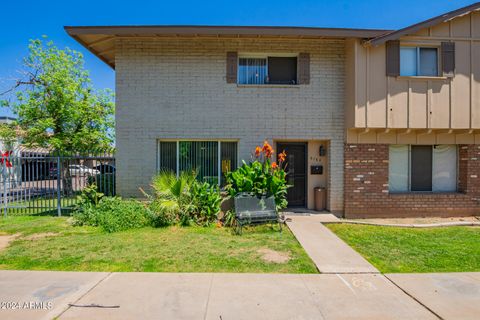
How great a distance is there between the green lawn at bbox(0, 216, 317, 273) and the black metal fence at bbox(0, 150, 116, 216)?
188 centimetres

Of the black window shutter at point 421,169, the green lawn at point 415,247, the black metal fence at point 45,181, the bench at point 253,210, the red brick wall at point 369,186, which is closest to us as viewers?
the green lawn at point 415,247

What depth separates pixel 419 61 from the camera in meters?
8.55

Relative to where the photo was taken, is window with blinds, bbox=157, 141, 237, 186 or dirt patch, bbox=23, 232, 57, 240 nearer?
dirt patch, bbox=23, 232, 57, 240

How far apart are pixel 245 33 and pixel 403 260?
682 centimetres

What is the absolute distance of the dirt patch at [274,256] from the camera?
203 inches

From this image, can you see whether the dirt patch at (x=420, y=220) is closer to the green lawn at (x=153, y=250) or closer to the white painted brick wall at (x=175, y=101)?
the green lawn at (x=153, y=250)

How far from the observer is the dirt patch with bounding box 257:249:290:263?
514cm

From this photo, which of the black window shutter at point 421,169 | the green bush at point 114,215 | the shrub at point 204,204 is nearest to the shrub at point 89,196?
the green bush at point 114,215

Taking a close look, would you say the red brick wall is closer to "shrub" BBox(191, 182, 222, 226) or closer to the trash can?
the trash can

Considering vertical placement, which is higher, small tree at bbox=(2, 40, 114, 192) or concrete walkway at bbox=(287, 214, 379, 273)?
small tree at bbox=(2, 40, 114, 192)

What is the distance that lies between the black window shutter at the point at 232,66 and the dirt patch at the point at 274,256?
5.34m

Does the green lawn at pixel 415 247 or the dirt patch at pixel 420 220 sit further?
the dirt patch at pixel 420 220

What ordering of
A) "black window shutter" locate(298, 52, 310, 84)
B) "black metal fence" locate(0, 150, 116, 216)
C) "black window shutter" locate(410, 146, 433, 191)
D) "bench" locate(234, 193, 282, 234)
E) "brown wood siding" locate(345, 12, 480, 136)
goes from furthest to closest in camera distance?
"black window shutter" locate(410, 146, 433, 191) → "black metal fence" locate(0, 150, 116, 216) → "black window shutter" locate(298, 52, 310, 84) → "brown wood siding" locate(345, 12, 480, 136) → "bench" locate(234, 193, 282, 234)

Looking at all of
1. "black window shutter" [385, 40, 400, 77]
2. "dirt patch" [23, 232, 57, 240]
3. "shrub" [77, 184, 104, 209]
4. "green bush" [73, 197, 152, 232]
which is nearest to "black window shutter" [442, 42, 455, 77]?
"black window shutter" [385, 40, 400, 77]
